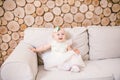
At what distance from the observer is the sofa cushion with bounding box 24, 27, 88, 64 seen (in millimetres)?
2188

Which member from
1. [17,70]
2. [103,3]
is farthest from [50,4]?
[17,70]

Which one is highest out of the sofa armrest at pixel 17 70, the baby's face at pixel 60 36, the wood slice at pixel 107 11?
the wood slice at pixel 107 11

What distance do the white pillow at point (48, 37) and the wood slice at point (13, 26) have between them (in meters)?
0.32

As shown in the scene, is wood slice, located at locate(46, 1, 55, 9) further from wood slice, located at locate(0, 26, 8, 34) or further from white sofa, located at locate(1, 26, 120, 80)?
wood slice, located at locate(0, 26, 8, 34)

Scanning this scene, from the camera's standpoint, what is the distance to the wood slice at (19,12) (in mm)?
2459

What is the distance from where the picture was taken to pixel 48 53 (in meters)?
2.14

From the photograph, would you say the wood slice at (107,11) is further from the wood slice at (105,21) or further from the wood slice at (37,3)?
the wood slice at (37,3)

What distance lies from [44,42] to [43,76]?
513 millimetres

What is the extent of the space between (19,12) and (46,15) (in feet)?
1.23

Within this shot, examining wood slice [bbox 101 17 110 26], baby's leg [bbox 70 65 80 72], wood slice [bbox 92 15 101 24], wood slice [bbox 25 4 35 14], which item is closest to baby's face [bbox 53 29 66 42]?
baby's leg [bbox 70 65 80 72]

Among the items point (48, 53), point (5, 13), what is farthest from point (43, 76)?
point (5, 13)

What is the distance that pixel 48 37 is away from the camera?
2.20 metres

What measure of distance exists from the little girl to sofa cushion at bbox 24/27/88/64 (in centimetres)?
9

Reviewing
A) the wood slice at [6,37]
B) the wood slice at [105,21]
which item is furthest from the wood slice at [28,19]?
the wood slice at [105,21]
